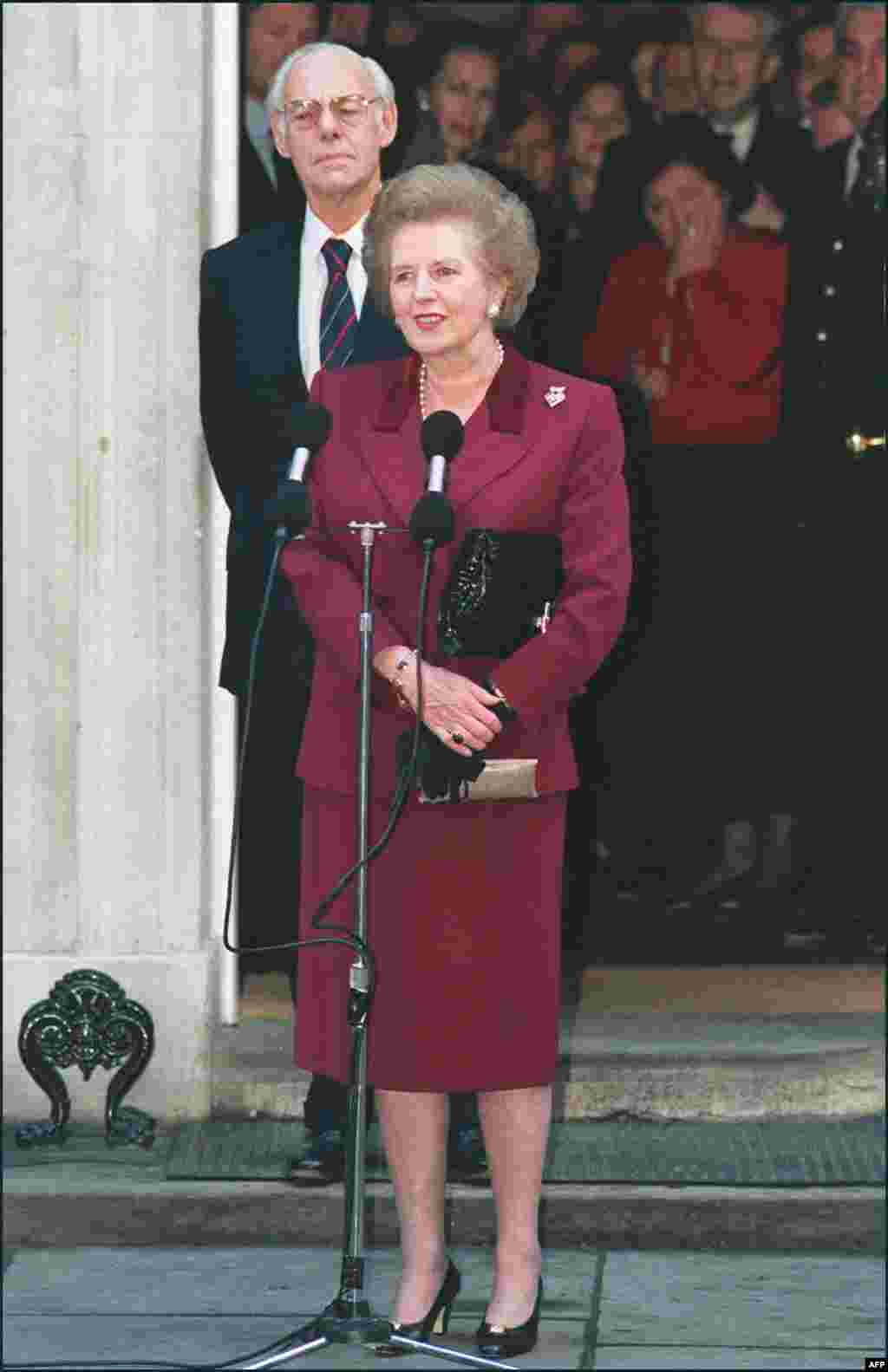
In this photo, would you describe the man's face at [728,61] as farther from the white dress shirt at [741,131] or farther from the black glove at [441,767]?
the black glove at [441,767]

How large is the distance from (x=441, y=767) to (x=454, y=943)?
13.5 inches

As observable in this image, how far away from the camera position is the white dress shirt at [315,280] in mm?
7270

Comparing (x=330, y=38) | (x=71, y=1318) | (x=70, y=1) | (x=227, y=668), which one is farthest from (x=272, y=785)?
(x=330, y=38)

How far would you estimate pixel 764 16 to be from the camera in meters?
9.68

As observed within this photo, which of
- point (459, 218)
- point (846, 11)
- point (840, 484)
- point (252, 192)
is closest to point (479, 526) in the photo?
point (459, 218)

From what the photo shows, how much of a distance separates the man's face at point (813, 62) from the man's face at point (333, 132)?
2.77 m

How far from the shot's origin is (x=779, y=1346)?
6867 mm

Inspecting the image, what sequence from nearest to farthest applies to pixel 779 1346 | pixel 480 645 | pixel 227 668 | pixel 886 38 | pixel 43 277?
pixel 480 645, pixel 779 1346, pixel 227 668, pixel 43 277, pixel 886 38

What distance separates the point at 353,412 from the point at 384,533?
→ 0.24 metres

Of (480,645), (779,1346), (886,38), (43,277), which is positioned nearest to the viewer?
(480,645)

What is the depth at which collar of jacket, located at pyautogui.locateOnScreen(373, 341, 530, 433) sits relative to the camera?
6.41 m

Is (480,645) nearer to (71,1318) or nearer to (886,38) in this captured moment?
(71,1318)

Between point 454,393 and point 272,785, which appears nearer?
point 454,393

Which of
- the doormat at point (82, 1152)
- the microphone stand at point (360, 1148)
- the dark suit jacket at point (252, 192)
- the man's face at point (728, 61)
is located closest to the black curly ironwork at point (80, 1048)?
the doormat at point (82, 1152)
